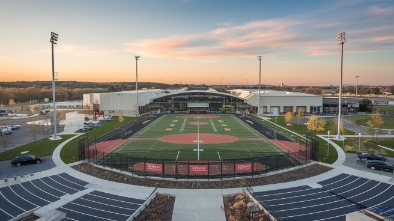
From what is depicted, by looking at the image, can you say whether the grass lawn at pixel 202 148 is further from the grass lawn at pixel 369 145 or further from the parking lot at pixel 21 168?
the grass lawn at pixel 369 145

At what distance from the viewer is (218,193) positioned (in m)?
25.3

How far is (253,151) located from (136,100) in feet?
186

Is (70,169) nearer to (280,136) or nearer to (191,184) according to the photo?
(191,184)

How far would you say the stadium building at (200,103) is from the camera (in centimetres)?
9031

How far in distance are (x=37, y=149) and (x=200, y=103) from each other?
66.2m

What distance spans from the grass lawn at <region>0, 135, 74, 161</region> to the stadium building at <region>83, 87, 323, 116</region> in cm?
3958

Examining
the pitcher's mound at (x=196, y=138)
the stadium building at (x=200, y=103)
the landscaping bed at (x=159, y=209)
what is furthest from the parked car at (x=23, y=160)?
the stadium building at (x=200, y=103)

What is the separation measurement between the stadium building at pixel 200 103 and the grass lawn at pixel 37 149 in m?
39.6

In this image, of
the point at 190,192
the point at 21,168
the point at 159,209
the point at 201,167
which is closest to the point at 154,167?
the point at 201,167

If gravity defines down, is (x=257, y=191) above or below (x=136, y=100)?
below

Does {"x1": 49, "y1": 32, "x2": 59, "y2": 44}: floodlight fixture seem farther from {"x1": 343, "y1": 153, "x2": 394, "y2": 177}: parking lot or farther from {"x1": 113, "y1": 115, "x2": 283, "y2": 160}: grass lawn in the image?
{"x1": 343, "y1": 153, "x2": 394, "y2": 177}: parking lot

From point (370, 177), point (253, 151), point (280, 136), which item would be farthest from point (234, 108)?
point (370, 177)

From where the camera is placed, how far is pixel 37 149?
42906 mm

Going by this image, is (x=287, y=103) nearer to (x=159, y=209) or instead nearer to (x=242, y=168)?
(x=242, y=168)
